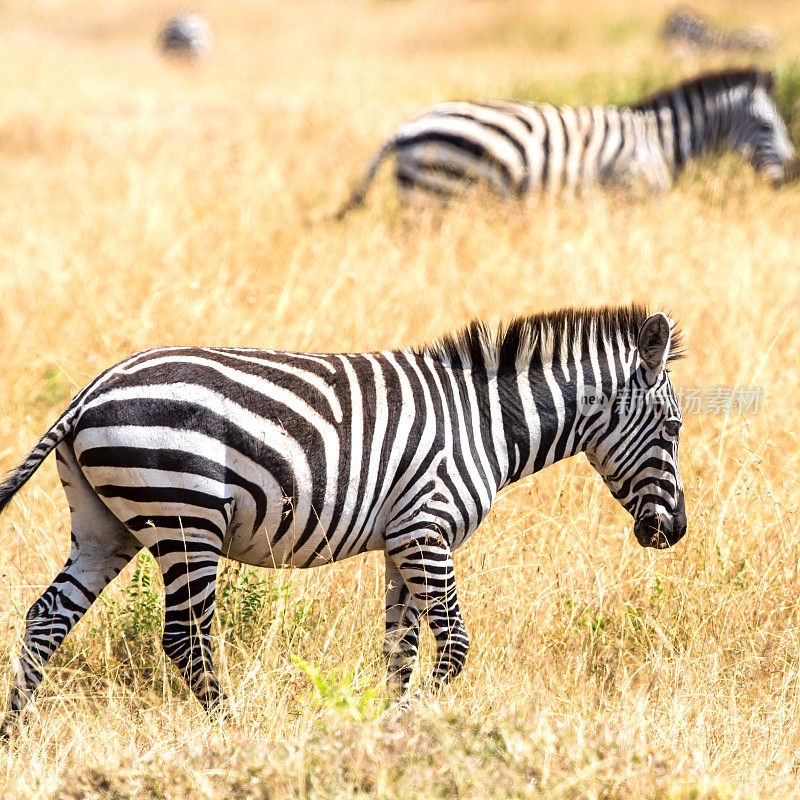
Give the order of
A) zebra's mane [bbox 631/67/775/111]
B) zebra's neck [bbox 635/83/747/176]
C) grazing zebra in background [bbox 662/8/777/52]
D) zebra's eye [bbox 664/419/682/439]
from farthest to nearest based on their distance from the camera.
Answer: grazing zebra in background [bbox 662/8/777/52], zebra's mane [bbox 631/67/775/111], zebra's neck [bbox 635/83/747/176], zebra's eye [bbox 664/419/682/439]

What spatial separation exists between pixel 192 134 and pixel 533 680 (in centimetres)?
1101

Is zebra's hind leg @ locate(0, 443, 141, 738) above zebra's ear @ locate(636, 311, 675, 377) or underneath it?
underneath

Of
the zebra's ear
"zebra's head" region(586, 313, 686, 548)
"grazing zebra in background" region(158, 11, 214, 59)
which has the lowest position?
"zebra's head" region(586, 313, 686, 548)

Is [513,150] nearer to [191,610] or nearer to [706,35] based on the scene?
[191,610]

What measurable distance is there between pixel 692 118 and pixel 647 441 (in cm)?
751

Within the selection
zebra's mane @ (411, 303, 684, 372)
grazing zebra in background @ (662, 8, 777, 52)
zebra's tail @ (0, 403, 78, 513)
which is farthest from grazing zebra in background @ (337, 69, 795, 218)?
grazing zebra in background @ (662, 8, 777, 52)

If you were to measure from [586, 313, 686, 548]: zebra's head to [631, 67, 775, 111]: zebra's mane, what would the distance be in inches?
288

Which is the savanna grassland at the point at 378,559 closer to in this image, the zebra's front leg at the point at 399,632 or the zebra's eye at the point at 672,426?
the zebra's front leg at the point at 399,632

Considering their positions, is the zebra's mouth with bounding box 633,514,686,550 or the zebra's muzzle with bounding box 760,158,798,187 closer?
the zebra's mouth with bounding box 633,514,686,550

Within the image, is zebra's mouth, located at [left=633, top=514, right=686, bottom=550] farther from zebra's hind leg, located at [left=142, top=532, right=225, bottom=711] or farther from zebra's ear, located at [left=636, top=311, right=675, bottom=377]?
zebra's hind leg, located at [left=142, top=532, right=225, bottom=711]

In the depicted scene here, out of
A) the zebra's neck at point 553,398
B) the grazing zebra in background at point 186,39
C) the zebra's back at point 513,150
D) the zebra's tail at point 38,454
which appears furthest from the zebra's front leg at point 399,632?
the grazing zebra in background at point 186,39

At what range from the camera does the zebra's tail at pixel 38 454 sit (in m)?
3.22

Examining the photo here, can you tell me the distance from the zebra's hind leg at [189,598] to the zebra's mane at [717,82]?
852 cm

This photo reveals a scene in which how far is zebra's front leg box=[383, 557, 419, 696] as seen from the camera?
3.78m
